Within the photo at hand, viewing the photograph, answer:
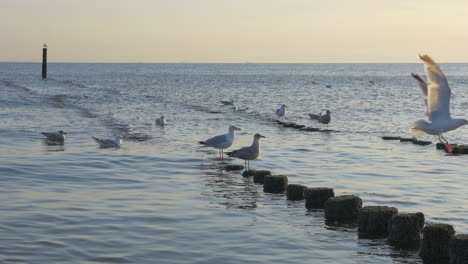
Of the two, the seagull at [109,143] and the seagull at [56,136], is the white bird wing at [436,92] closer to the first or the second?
the seagull at [109,143]

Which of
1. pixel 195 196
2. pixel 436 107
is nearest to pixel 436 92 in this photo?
pixel 436 107

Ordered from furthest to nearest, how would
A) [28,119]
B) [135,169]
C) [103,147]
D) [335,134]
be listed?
[28,119] → [335,134] → [103,147] → [135,169]

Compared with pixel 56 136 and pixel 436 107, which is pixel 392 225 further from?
pixel 56 136

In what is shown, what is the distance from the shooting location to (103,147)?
67.9ft

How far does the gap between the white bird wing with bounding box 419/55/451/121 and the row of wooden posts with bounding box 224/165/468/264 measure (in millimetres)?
2342

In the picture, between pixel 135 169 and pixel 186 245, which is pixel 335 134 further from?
pixel 186 245

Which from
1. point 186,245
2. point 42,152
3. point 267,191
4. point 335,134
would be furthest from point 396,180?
point 335,134

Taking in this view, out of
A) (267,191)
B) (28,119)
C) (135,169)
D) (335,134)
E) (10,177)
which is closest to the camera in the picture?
(267,191)

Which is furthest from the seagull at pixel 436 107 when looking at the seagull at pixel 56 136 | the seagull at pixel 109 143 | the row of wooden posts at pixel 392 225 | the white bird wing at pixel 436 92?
the seagull at pixel 56 136

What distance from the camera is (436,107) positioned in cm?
1224

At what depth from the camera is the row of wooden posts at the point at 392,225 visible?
30.6 ft

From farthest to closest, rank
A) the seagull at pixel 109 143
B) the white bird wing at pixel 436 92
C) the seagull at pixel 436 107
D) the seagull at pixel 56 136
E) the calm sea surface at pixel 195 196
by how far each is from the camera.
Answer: the seagull at pixel 56 136
the seagull at pixel 109 143
the seagull at pixel 436 107
the white bird wing at pixel 436 92
the calm sea surface at pixel 195 196

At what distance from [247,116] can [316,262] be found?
28.5m

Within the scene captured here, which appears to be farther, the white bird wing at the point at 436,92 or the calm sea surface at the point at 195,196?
the white bird wing at the point at 436,92
